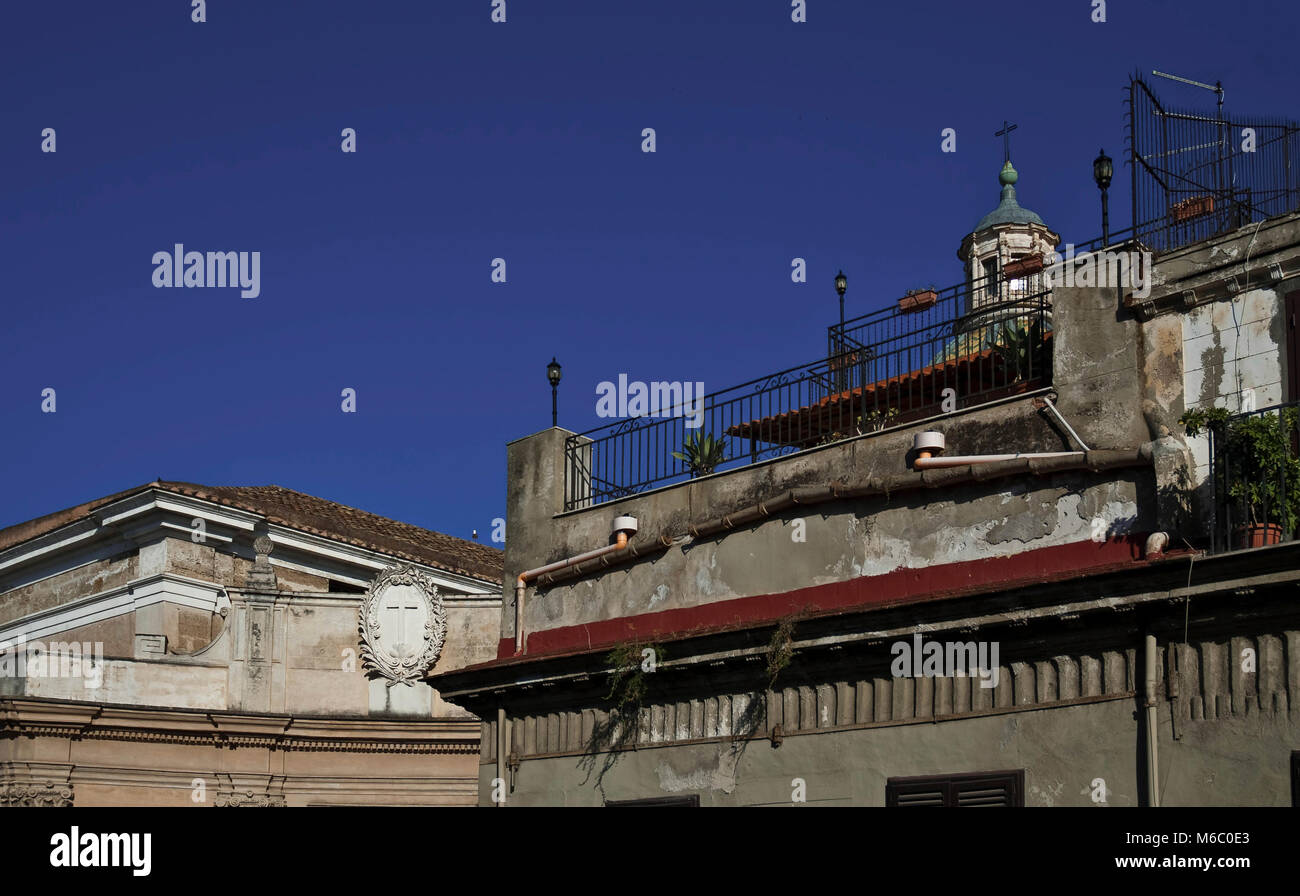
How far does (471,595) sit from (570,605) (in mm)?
11952

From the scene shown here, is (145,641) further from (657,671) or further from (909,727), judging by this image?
(909,727)

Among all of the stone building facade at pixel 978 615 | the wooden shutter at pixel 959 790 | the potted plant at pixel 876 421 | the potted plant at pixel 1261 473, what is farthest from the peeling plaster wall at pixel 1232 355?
the potted plant at pixel 876 421

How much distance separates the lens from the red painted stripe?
15742 millimetres

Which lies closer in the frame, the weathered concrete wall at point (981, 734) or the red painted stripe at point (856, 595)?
the weathered concrete wall at point (981, 734)

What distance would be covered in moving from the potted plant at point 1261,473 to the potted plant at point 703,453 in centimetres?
694

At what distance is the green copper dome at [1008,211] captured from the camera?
4181 cm

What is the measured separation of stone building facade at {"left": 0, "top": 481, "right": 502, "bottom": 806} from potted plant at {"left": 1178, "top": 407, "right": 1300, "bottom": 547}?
1968 cm

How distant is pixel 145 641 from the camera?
1217 inches

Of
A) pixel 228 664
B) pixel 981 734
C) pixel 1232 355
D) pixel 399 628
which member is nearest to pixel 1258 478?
pixel 1232 355

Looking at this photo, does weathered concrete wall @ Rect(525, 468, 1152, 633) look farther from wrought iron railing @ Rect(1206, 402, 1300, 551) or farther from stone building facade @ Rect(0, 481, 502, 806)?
stone building facade @ Rect(0, 481, 502, 806)

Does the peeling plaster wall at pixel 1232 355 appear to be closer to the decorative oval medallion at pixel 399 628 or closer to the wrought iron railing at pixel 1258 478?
the wrought iron railing at pixel 1258 478

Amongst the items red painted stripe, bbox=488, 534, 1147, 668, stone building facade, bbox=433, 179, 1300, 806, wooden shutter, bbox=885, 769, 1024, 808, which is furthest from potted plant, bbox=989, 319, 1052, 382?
wooden shutter, bbox=885, 769, 1024, 808
